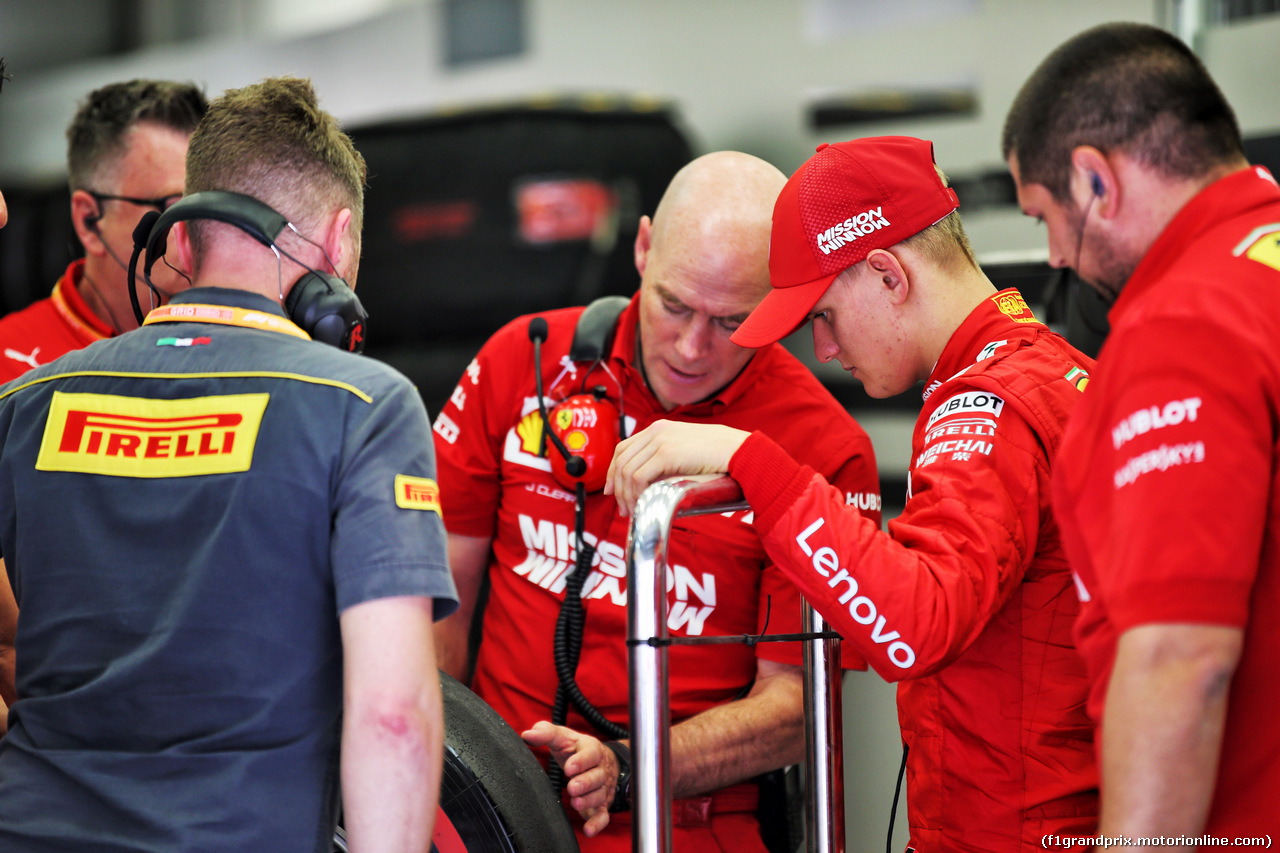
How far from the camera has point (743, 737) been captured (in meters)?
1.56

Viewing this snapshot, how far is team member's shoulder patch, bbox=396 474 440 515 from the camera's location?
976 mm

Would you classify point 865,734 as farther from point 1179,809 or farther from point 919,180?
point 1179,809

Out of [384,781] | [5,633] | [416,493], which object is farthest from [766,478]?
[5,633]

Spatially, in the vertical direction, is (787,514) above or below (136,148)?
below

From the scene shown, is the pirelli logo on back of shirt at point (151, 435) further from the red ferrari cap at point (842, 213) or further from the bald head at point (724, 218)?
the bald head at point (724, 218)

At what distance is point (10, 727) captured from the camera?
1.03 m

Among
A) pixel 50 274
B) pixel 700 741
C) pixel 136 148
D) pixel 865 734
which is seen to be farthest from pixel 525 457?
pixel 50 274

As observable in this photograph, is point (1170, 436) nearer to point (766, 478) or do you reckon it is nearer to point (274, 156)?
point (766, 478)

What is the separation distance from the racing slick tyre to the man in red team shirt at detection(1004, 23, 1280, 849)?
0.64 metres

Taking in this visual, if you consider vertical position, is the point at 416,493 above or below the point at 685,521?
above

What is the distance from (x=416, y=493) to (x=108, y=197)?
4.10 feet

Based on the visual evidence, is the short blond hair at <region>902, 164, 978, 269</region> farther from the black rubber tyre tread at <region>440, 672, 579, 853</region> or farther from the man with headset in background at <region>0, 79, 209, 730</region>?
the man with headset in background at <region>0, 79, 209, 730</region>

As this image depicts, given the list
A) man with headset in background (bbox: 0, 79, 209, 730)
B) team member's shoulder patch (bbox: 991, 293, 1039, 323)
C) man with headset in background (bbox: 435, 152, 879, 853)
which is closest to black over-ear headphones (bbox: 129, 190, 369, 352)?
man with headset in background (bbox: 435, 152, 879, 853)

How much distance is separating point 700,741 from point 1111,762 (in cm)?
77
